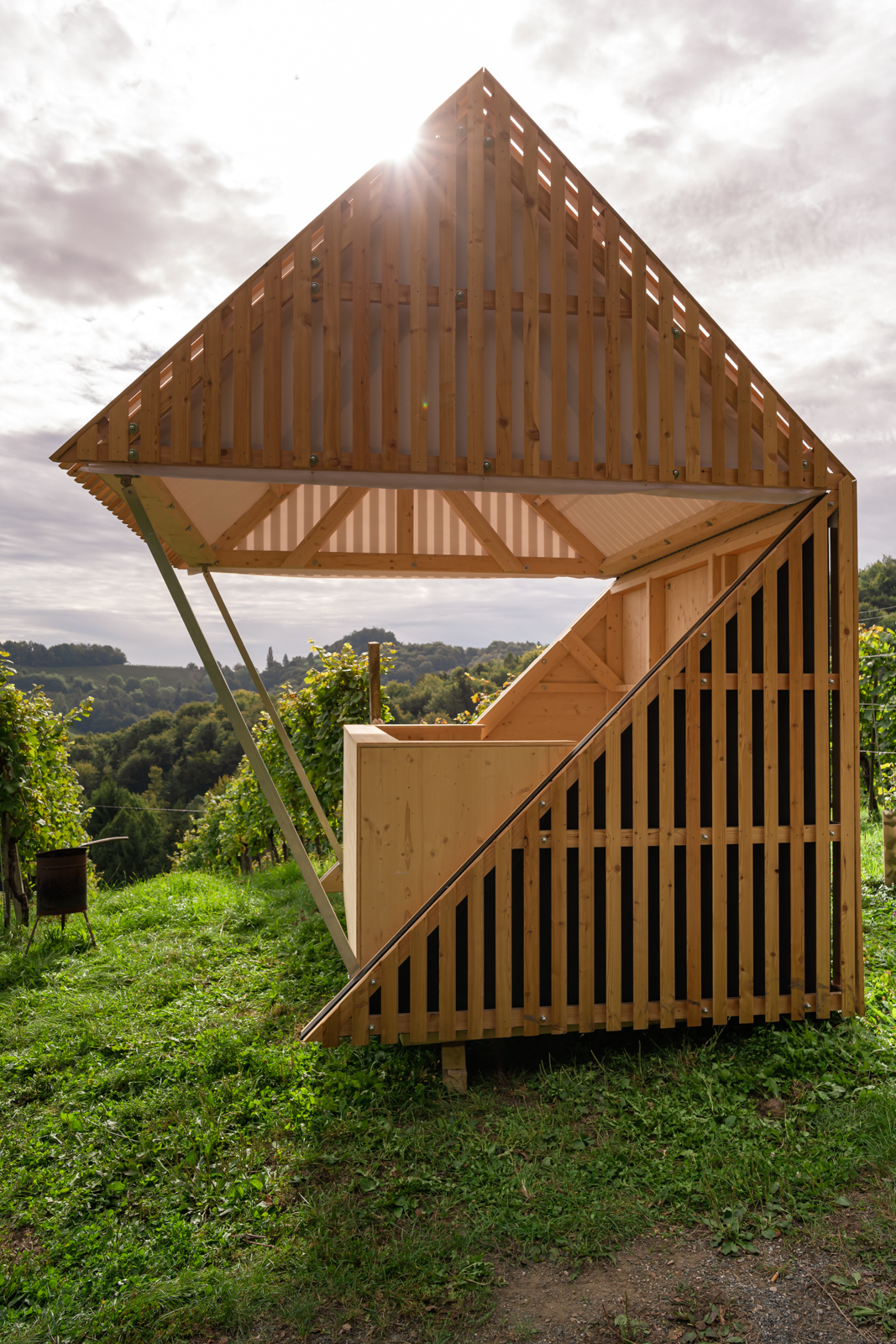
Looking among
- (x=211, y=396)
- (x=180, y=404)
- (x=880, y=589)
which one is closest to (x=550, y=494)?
(x=211, y=396)

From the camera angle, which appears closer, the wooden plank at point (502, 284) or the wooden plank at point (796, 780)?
the wooden plank at point (502, 284)

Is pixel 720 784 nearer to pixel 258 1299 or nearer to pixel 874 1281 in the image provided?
pixel 874 1281

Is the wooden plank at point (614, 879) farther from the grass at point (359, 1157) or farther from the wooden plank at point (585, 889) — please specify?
the grass at point (359, 1157)

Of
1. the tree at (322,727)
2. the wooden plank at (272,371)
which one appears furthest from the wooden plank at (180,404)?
the tree at (322,727)

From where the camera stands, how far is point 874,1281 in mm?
2471

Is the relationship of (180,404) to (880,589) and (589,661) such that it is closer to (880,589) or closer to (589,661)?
(589,661)

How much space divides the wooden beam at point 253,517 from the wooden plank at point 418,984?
346 centimetres

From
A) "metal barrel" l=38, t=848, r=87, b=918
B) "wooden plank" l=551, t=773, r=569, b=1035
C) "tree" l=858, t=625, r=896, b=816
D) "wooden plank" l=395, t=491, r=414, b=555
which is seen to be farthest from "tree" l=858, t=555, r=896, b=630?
"metal barrel" l=38, t=848, r=87, b=918

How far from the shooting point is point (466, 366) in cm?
382

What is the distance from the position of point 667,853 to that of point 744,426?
2342mm

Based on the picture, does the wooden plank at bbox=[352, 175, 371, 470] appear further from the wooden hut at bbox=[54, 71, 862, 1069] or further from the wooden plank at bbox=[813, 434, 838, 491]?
the wooden plank at bbox=[813, 434, 838, 491]

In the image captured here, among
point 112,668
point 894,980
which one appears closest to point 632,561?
point 894,980

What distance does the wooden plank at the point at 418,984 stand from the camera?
3.76 metres

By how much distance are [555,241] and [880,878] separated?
6577 millimetres
